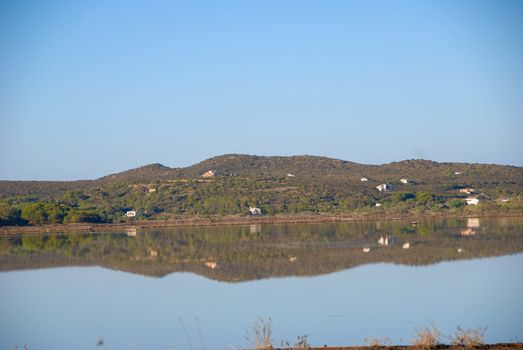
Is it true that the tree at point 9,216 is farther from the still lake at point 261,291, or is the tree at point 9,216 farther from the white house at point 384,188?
the white house at point 384,188

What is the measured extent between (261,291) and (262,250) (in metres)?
10.4

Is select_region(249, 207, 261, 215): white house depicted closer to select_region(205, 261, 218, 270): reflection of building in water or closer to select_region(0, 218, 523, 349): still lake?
select_region(0, 218, 523, 349): still lake

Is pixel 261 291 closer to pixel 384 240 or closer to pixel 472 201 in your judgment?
pixel 384 240

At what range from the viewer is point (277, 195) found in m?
66.4

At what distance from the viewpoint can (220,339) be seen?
1320cm

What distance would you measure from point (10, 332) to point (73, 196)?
2417 inches

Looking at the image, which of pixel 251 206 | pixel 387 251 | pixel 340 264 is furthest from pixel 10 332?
pixel 251 206

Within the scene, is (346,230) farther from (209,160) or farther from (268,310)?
(209,160)

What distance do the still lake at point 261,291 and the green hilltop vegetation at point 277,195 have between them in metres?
24.1

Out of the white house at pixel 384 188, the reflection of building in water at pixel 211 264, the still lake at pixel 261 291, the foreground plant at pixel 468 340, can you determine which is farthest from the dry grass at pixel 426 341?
the white house at pixel 384 188

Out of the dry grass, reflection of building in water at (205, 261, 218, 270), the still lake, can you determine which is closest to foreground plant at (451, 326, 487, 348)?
the dry grass

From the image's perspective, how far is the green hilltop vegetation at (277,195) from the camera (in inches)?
2255

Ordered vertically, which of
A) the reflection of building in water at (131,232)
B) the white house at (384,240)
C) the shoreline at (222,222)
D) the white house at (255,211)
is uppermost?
the white house at (255,211)

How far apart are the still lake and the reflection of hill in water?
6 centimetres
